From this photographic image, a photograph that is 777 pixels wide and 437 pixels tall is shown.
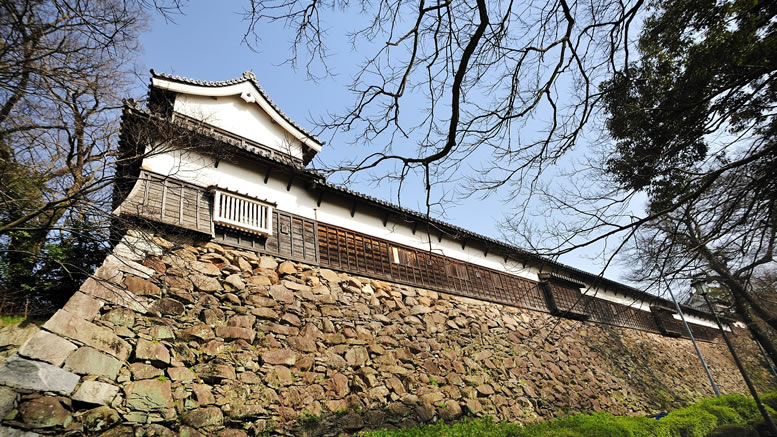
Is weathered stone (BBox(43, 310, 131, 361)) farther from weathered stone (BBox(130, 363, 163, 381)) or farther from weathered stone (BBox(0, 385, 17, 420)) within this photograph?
weathered stone (BBox(0, 385, 17, 420))

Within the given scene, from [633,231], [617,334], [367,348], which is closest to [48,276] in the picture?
[367,348]

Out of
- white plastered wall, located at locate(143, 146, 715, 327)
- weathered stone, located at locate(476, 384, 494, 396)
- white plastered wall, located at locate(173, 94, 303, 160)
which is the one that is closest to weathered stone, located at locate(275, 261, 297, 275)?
white plastered wall, located at locate(143, 146, 715, 327)

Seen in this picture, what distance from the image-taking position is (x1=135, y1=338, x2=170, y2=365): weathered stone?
527cm

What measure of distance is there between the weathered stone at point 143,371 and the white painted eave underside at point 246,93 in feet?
19.3

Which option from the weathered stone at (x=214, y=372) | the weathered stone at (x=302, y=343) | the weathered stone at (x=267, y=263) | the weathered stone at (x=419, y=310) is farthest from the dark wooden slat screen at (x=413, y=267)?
the weathered stone at (x=214, y=372)

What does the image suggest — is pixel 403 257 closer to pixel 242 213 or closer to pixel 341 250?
pixel 341 250

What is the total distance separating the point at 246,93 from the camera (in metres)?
10.6

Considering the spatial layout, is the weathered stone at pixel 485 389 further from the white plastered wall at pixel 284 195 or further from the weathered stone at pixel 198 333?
the weathered stone at pixel 198 333

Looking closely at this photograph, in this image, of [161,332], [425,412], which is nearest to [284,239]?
[161,332]

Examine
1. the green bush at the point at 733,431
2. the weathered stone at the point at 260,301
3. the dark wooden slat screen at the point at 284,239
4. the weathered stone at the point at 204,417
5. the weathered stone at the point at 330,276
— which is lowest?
the green bush at the point at 733,431

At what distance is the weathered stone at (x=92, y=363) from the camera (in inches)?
182

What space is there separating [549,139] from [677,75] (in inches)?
107

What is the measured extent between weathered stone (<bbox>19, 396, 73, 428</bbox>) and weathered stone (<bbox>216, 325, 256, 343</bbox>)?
2220 millimetres

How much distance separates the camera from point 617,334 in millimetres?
16969
